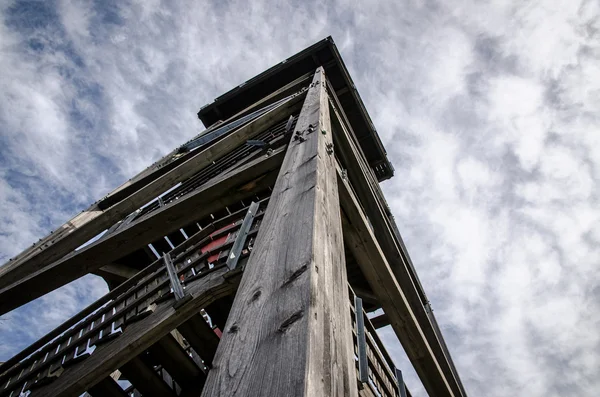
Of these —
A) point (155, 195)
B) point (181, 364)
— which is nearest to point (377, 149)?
point (155, 195)

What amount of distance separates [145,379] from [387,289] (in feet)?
7.64

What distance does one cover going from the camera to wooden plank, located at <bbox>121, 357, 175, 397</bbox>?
3.06 meters

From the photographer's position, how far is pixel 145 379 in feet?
10.4

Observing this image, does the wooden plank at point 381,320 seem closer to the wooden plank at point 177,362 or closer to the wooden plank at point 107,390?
the wooden plank at point 177,362

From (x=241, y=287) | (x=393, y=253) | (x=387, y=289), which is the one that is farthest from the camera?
(x=393, y=253)

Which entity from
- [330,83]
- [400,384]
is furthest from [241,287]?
[330,83]

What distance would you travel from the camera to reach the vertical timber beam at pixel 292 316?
0.87 metres

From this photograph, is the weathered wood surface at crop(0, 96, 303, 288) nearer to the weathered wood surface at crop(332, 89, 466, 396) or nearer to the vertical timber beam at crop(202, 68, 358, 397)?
the weathered wood surface at crop(332, 89, 466, 396)

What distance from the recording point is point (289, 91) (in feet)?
24.9

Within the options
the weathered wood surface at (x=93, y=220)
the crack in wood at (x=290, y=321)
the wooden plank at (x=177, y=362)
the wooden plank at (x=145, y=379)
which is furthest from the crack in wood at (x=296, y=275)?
the weathered wood surface at (x=93, y=220)

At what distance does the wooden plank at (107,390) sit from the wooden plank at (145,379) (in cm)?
17

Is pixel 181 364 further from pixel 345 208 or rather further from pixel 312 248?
pixel 312 248

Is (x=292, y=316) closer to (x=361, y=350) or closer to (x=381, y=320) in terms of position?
(x=361, y=350)

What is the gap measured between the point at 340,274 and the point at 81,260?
2.32 m
